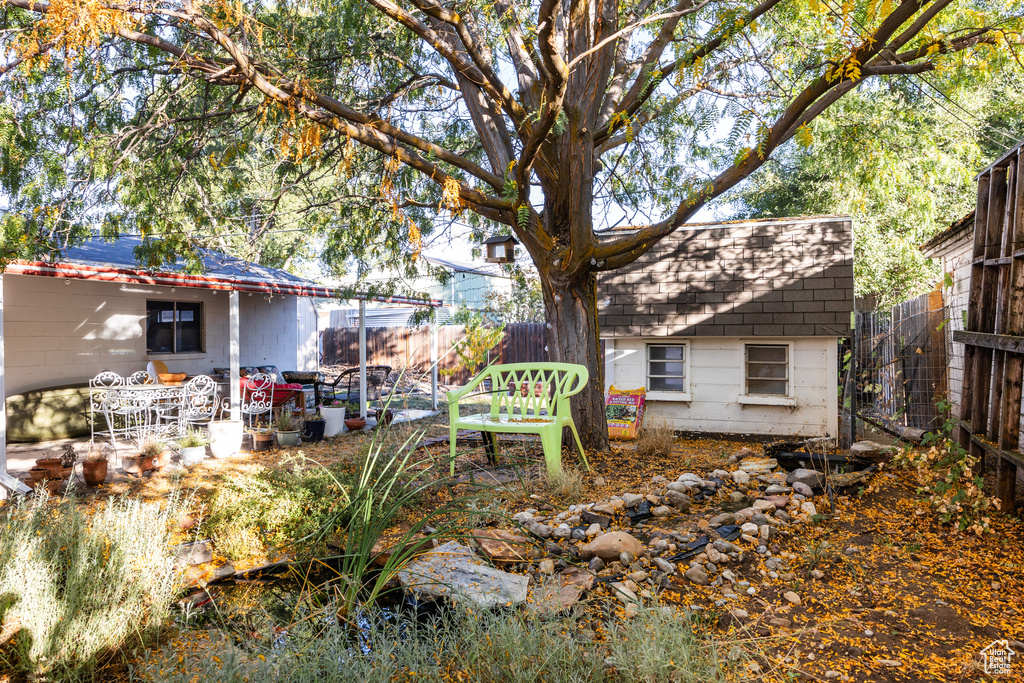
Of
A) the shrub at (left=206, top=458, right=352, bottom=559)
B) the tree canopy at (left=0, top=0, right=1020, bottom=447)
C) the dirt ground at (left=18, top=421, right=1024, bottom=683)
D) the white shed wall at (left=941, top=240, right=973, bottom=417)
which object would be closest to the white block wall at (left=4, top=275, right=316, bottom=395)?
the tree canopy at (left=0, top=0, right=1020, bottom=447)

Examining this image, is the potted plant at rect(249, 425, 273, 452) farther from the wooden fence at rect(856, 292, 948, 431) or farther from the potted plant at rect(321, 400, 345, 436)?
the wooden fence at rect(856, 292, 948, 431)

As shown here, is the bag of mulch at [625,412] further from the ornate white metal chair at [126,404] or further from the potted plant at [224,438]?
the ornate white metal chair at [126,404]

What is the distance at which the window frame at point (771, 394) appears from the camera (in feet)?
26.1

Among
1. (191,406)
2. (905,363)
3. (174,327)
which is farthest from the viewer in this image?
(174,327)

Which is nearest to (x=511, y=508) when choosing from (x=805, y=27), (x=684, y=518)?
(x=684, y=518)

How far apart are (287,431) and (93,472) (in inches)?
102

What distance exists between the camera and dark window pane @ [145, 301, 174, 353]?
1080cm

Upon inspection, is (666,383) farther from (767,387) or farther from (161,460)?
(161,460)

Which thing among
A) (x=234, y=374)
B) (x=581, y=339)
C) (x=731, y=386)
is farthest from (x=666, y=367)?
(x=234, y=374)

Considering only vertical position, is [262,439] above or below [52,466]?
below

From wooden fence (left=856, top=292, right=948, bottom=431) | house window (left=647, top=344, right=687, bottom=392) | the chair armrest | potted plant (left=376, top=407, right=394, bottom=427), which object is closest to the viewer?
potted plant (left=376, top=407, right=394, bottom=427)

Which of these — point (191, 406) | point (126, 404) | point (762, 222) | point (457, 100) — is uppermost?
point (457, 100)

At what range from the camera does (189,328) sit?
1162 cm

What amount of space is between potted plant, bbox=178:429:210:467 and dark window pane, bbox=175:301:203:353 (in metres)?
5.02
